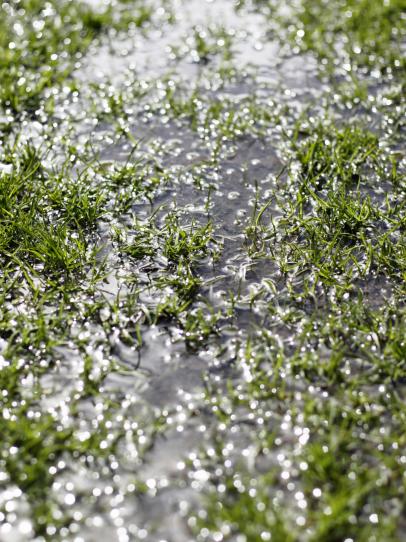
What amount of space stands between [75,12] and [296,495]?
13.9ft

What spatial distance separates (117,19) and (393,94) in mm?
2259

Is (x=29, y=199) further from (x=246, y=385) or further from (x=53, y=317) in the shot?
(x=246, y=385)

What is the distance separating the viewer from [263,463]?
224 centimetres

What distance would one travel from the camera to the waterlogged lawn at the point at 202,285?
2.16m

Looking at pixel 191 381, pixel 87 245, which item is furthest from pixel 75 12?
pixel 191 381

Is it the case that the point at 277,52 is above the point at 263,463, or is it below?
above

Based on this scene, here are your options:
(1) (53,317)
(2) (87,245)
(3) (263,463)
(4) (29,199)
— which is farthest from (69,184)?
(3) (263,463)

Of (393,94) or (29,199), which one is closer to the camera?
(29,199)

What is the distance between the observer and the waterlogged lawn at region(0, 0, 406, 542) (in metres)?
2.16

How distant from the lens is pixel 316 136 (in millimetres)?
3811

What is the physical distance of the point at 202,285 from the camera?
2918mm

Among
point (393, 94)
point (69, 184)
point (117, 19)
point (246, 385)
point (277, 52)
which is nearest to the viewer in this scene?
point (246, 385)

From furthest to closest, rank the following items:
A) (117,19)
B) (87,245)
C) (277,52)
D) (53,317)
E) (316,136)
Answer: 1. (117,19)
2. (277,52)
3. (316,136)
4. (87,245)
5. (53,317)

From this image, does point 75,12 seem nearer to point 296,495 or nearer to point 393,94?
point 393,94
